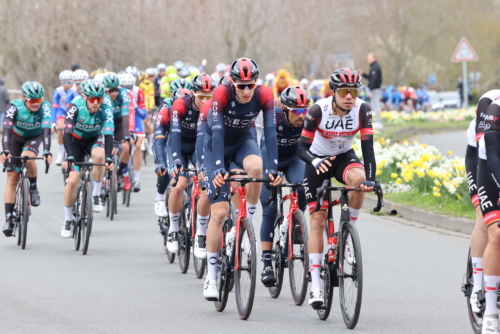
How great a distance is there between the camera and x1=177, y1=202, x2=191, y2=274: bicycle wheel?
1025 cm

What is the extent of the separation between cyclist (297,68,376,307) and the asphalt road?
61 cm

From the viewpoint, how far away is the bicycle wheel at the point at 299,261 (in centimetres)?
819

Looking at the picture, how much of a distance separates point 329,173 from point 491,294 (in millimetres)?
2072

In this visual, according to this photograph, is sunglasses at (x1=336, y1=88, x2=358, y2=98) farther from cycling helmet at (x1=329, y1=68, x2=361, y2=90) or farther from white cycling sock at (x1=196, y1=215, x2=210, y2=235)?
white cycling sock at (x1=196, y1=215, x2=210, y2=235)

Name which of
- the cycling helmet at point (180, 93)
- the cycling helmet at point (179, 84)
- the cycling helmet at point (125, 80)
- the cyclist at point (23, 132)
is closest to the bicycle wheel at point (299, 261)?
the cycling helmet at point (180, 93)

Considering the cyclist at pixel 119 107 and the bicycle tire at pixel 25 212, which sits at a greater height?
the cyclist at pixel 119 107

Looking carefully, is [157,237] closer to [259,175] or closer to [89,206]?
[89,206]

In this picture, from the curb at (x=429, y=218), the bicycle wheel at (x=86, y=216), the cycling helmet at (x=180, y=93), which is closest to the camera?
the cycling helmet at (x=180, y=93)

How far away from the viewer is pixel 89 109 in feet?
40.6

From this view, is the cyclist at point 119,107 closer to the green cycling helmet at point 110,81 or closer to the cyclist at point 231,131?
the green cycling helmet at point 110,81

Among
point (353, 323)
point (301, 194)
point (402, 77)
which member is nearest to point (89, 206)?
point (301, 194)

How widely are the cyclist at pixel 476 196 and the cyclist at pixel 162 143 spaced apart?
4.31 meters

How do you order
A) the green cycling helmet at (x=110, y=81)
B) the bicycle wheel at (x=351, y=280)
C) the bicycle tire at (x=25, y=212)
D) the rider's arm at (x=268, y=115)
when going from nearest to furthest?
the bicycle wheel at (x=351, y=280) → the rider's arm at (x=268, y=115) → the bicycle tire at (x=25, y=212) → the green cycling helmet at (x=110, y=81)

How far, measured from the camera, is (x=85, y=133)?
1261 centimetres
